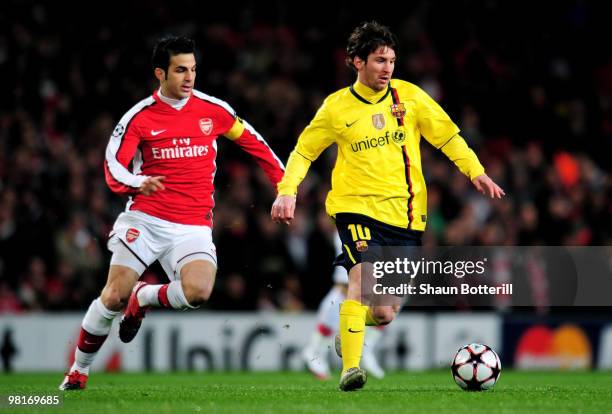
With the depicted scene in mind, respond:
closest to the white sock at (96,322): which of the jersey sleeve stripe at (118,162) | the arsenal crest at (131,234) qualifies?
the arsenal crest at (131,234)

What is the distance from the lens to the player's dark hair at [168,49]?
8.42 m

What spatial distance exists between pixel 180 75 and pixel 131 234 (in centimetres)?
118

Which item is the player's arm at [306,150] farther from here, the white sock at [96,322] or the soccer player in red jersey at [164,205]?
the white sock at [96,322]

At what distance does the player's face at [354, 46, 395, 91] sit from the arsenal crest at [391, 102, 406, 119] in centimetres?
17

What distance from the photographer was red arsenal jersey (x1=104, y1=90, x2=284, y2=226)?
835cm

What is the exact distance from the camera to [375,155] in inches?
320

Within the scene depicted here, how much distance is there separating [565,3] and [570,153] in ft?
11.6

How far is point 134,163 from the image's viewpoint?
8.59 meters

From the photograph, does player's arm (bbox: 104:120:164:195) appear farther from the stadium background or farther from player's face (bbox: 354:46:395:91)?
the stadium background

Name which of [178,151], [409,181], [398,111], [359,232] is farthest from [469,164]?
[178,151]

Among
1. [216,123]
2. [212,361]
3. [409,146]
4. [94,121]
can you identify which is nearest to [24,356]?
[212,361]

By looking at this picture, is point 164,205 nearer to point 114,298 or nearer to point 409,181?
point 114,298

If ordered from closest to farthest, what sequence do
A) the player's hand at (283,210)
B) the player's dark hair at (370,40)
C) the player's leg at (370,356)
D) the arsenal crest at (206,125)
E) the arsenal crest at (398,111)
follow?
the player's hand at (283,210), the player's dark hair at (370,40), the arsenal crest at (398,111), the arsenal crest at (206,125), the player's leg at (370,356)

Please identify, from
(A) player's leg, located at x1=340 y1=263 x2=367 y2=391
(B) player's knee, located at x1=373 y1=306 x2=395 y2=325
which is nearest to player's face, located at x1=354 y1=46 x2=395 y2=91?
(A) player's leg, located at x1=340 y1=263 x2=367 y2=391
